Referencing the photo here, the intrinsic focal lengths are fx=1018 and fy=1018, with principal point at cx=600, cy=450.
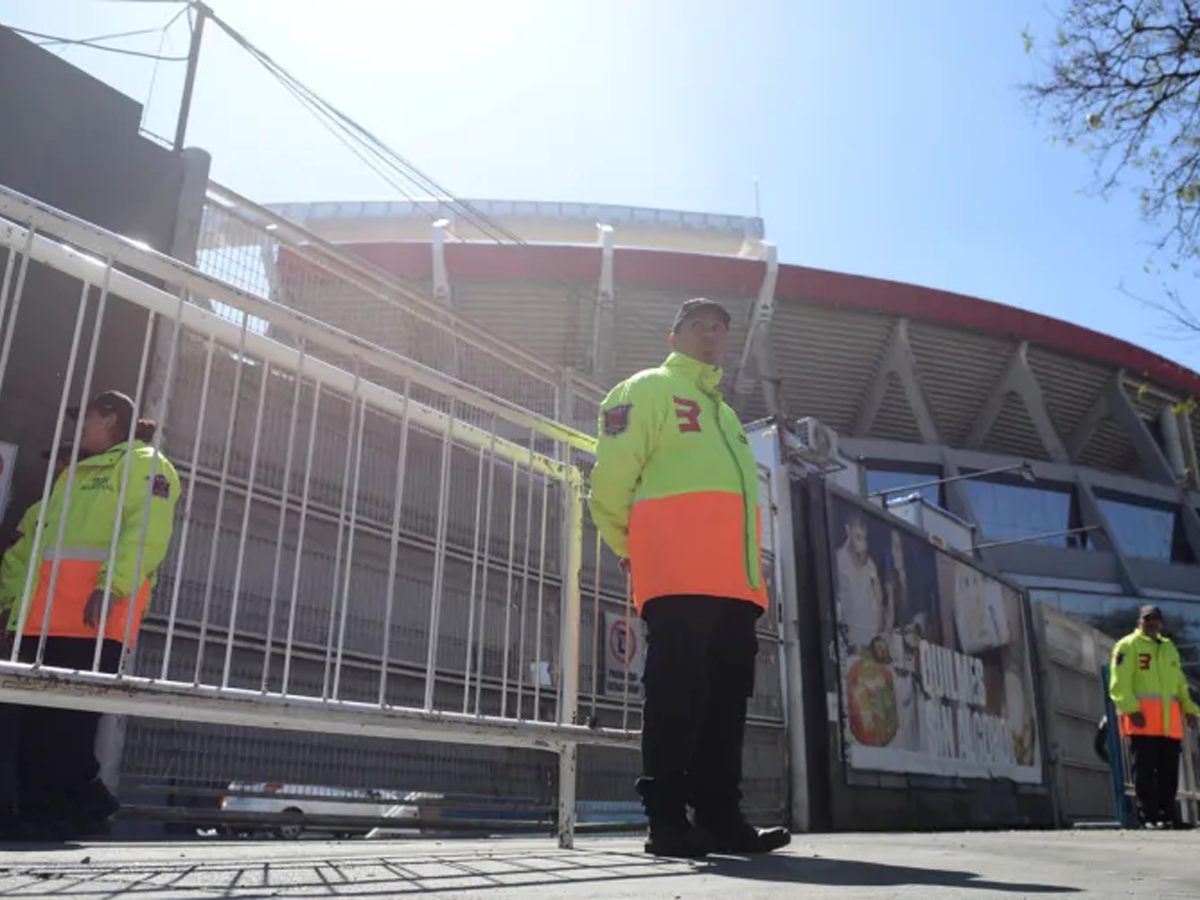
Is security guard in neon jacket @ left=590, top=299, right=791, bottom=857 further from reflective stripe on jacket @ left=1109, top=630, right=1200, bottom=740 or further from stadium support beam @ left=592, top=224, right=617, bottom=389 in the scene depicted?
stadium support beam @ left=592, top=224, right=617, bottom=389

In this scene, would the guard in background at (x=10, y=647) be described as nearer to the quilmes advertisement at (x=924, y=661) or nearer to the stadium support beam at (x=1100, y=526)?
the quilmes advertisement at (x=924, y=661)

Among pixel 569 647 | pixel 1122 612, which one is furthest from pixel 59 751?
pixel 1122 612

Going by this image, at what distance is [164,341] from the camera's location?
161 inches

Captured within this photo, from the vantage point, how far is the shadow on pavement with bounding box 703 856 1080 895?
1890mm

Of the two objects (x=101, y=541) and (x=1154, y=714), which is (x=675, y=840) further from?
(x=1154, y=714)

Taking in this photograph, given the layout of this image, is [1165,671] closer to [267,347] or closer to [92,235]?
[267,347]

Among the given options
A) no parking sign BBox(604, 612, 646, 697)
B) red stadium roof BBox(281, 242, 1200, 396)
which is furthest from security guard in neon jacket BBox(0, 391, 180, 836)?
red stadium roof BBox(281, 242, 1200, 396)

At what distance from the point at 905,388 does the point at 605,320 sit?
9.78 meters

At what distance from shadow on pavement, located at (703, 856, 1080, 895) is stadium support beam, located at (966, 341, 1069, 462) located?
29.4 m

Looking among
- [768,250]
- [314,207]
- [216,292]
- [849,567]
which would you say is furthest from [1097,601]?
[216,292]

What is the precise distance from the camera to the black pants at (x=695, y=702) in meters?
2.74

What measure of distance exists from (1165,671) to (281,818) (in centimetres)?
715

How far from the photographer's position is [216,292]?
2564 mm

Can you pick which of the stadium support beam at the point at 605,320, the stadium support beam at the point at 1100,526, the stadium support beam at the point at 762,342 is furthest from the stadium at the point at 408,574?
the stadium support beam at the point at 1100,526
